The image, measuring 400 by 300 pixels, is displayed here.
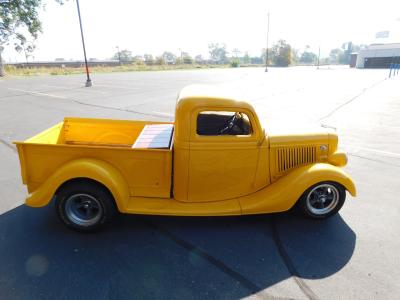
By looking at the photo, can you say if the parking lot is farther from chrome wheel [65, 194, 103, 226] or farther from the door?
the door

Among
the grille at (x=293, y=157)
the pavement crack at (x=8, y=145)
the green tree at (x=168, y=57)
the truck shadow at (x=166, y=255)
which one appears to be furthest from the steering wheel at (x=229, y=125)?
the green tree at (x=168, y=57)

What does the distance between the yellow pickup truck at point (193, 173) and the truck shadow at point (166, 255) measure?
30 centimetres

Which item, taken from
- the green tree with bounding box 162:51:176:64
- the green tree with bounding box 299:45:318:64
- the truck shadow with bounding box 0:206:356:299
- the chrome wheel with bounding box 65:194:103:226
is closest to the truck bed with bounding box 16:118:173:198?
the chrome wheel with bounding box 65:194:103:226

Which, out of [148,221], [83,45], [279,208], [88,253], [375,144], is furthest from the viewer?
[83,45]

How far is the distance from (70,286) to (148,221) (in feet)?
4.12

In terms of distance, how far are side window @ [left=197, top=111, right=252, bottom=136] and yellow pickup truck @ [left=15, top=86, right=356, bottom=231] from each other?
0.06 ft

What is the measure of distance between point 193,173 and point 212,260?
103 centimetres

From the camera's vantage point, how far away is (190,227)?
11.7ft

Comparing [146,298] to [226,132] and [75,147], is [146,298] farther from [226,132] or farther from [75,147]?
[226,132]

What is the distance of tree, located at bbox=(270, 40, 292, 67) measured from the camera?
→ 83562 mm

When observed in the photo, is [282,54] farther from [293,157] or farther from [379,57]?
[293,157]

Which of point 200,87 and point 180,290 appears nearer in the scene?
point 180,290

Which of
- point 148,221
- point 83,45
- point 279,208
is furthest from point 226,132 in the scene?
point 83,45

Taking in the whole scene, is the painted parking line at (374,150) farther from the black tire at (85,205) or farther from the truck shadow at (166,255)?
the black tire at (85,205)
